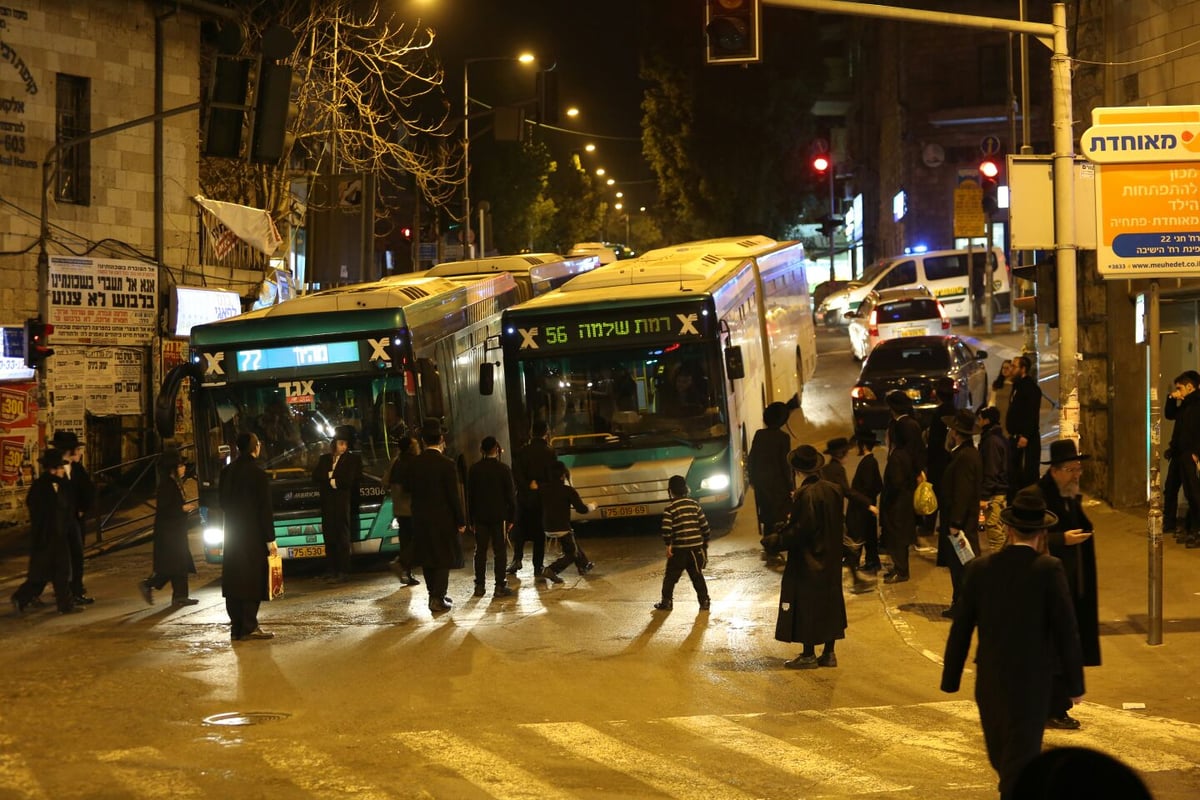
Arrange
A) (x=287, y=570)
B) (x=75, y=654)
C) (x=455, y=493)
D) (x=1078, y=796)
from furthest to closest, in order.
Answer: (x=287, y=570)
(x=455, y=493)
(x=75, y=654)
(x=1078, y=796)

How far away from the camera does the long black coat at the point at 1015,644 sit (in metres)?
6.35

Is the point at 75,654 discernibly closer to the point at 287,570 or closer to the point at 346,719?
the point at 346,719

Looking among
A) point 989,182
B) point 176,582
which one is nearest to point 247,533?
point 176,582

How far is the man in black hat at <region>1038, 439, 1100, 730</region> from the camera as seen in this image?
8.12m

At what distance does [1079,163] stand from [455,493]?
20.8 feet

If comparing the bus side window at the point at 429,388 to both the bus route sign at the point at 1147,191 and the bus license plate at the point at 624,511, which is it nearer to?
the bus license plate at the point at 624,511

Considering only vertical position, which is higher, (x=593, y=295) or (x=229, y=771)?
(x=593, y=295)

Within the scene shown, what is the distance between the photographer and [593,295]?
1781cm

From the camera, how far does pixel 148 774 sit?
8.02 m

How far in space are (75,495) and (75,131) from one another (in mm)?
11127

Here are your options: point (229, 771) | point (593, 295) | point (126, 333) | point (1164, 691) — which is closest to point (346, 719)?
point (229, 771)

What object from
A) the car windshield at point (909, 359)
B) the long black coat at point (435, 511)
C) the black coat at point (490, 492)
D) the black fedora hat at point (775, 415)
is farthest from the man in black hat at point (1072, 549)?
the car windshield at point (909, 359)

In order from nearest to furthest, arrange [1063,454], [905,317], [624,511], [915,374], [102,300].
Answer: [1063,454]
[624,511]
[915,374]
[102,300]
[905,317]

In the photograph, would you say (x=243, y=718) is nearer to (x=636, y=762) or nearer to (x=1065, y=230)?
(x=636, y=762)
